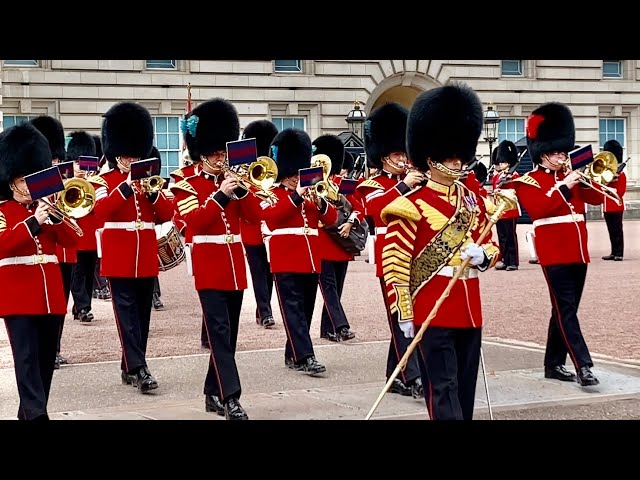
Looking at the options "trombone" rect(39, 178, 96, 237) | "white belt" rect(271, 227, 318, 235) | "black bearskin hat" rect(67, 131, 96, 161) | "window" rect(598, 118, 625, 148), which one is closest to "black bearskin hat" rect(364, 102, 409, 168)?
"white belt" rect(271, 227, 318, 235)

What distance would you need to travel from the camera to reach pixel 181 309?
1020cm

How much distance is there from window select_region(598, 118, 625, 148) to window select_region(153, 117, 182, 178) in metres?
8.63

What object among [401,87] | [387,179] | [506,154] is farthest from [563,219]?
[401,87]

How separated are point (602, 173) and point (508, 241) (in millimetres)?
6577

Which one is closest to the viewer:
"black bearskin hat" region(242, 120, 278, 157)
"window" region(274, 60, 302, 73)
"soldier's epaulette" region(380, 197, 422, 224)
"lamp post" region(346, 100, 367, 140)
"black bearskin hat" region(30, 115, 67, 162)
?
"soldier's epaulette" region(380, 197, 422, 224)

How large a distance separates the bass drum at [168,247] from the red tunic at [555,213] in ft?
6.85

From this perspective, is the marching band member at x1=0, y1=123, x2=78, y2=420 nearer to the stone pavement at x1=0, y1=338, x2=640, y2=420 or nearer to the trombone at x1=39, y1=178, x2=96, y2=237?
the trombone at x1=39, y1=178, x2=96, y2=237

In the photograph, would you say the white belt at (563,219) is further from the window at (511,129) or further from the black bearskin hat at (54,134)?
the window at (511,129)

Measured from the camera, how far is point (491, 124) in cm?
1964

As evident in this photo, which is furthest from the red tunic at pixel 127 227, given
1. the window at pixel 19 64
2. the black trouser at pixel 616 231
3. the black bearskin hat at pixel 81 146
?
the window at pixel 19 64

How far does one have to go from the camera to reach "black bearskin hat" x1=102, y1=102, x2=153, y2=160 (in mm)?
6750
